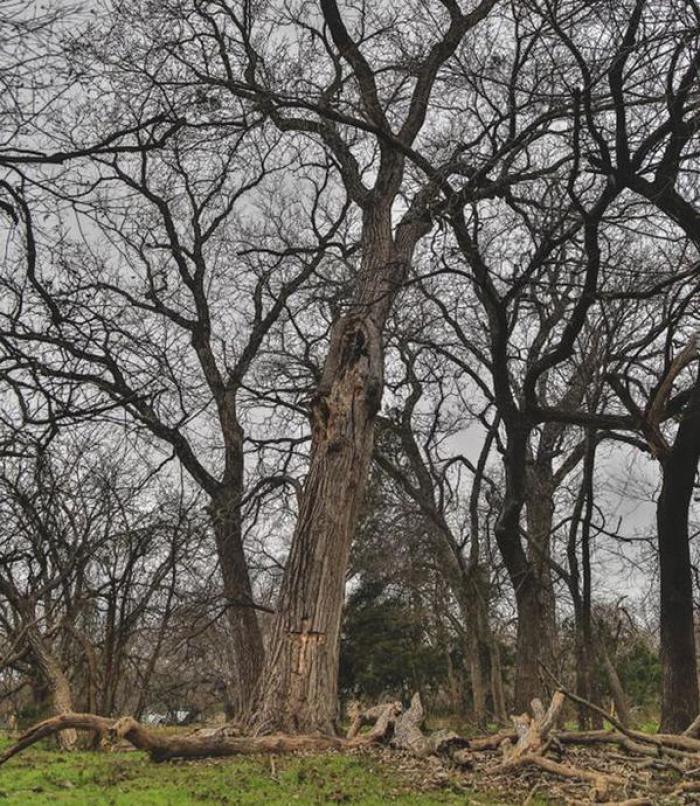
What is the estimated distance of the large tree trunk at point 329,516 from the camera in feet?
20.1

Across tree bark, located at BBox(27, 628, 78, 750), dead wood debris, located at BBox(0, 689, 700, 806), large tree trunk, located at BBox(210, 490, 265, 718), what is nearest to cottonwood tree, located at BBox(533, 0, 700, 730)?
dead wood debris, located at BBox(0, 689, 700, 806)

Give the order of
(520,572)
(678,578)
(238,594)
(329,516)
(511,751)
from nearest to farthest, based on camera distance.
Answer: (511,751) → (329,516) → (678,578) → (520,572) → (238,594)

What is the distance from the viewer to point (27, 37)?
3766 millimetres

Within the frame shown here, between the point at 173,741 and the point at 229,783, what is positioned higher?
the point at 173,741

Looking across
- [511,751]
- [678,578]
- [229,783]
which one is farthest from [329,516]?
[678,578]

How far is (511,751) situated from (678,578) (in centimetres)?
354

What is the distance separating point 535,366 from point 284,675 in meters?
4.71

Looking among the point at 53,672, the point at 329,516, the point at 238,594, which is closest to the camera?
the point at 329,516

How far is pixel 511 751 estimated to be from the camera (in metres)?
5.14

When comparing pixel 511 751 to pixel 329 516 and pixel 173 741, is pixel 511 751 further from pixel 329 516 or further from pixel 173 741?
pixel 329 516

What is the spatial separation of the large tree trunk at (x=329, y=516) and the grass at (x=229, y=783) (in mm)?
764

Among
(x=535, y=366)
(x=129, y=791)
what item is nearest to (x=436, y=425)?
(x=535, y=366)

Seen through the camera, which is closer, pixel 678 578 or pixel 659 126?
pixel 659 126

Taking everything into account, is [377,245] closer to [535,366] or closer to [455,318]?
[535,366]
